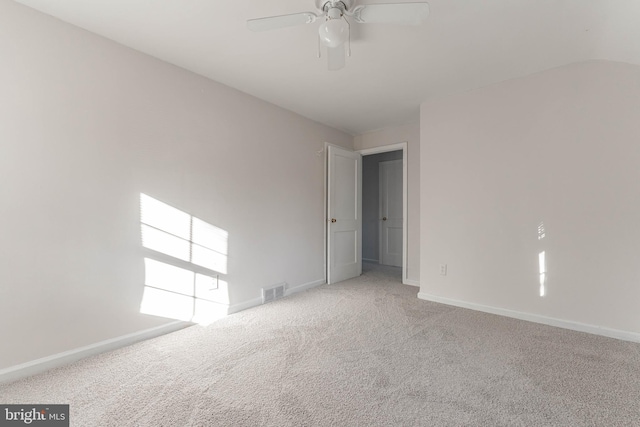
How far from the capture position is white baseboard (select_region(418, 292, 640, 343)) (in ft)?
7.45

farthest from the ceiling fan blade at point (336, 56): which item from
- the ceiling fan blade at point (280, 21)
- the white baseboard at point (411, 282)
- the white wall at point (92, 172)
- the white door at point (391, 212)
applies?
the white door at point (391, 212)

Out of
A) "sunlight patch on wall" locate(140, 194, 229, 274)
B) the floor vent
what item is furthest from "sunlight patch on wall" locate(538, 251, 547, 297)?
"sunlight patch on wall" locate(140, 194, 229, 274)

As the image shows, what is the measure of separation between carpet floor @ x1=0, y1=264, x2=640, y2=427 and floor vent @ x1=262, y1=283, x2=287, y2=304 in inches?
24.1

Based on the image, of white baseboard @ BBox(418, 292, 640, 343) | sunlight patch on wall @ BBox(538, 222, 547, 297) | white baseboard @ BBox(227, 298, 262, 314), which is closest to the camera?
white baseboard @ BBox(418, 292, 640, 343)

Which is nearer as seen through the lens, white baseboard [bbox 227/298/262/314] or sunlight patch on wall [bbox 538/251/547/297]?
sunlight patch on wall [bbox 538/251/547/297]

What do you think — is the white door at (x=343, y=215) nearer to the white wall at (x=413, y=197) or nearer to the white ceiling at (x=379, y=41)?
the white wall at (x=413, y=197)

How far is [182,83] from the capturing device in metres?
2.57

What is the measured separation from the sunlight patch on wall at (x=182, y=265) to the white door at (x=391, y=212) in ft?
12.3

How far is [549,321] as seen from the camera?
2.58 metres

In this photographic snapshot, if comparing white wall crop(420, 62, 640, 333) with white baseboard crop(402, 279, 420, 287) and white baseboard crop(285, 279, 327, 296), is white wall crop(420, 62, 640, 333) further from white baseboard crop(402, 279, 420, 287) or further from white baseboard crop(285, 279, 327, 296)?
white baseboard crop(285, 279, 327, 296)

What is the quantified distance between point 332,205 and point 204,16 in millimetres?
2745

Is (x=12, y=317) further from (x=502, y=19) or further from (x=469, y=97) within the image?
(x=469, y=97)

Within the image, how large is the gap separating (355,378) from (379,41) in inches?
96.1

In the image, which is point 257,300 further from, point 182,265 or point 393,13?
point 393,13
